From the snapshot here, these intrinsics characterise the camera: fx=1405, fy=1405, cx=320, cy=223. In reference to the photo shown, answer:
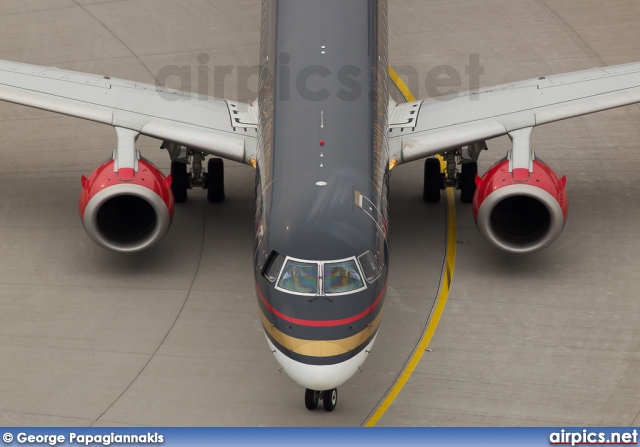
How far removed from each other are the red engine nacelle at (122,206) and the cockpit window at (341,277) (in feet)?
18.5

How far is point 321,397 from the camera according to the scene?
22109 millimetres

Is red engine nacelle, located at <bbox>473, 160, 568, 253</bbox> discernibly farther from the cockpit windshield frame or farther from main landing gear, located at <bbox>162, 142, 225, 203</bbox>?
main landing gear, located at <bbox>162, 142, 225, 203</bbox>

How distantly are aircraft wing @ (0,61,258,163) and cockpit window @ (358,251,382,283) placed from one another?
206 inches

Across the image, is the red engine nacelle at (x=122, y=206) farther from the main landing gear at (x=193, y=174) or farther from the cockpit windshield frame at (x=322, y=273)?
the cockpit windshield frame at (x=322, y=273)

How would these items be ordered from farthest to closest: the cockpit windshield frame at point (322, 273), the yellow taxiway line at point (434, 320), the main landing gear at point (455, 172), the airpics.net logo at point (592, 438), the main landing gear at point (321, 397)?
the main landing gear at point (455, 172)
the yellow taxiway line at point (434, 320)
the main landing gear at point (321, 397)
the airpics.net logo at point (592, 438)
the cockpit windshield frame at point (322, 273)

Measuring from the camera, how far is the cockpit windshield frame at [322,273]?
66.5 feet

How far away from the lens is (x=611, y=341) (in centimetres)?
2400

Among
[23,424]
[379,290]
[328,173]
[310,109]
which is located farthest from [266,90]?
[23,424]

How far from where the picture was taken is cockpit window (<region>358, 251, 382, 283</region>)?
20641 mm

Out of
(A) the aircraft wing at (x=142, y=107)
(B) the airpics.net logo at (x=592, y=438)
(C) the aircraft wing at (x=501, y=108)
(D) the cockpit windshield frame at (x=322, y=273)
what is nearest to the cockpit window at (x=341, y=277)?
(D) the cockpit windshield frame at (x=322, y=273)

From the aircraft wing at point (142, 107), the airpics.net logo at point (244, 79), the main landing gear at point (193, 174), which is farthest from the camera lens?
the airpics.net logo at point (244, 79)

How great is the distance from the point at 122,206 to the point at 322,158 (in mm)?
5736

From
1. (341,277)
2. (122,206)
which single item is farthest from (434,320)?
(122,206)

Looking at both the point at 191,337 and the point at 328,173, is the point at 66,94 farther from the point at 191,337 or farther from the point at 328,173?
the point at 328,173
